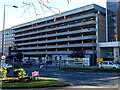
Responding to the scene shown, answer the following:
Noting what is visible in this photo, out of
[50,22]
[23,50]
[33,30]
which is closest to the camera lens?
[50,22]

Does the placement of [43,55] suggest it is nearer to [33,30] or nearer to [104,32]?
[33,30]

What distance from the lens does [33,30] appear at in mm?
107125

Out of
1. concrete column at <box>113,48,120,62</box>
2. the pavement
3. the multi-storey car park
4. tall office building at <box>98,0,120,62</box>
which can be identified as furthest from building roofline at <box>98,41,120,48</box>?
the pavement

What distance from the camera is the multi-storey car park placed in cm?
7475

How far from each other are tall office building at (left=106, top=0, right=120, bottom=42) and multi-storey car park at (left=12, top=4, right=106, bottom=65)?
3.04 metres

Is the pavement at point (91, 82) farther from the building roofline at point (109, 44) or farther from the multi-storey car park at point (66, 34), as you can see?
the multi-storey car park at point (66, 34)

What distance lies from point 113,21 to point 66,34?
19.5m

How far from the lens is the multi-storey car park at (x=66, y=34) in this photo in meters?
74.8

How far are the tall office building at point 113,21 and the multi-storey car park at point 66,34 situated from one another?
3.04 m

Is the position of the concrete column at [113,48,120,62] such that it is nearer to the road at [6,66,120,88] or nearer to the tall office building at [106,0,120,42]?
the tall office building at [106,0,120,42]

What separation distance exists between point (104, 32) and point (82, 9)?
35.2 feet

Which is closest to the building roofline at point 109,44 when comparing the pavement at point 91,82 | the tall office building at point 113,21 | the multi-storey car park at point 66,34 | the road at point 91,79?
the tall office building at point 113,21

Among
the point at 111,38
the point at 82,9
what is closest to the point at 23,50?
the point at 82,9

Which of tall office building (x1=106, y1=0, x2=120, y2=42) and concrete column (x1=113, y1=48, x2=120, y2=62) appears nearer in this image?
tall office building (x1=106, y1=0, x2=120, y2=42)
